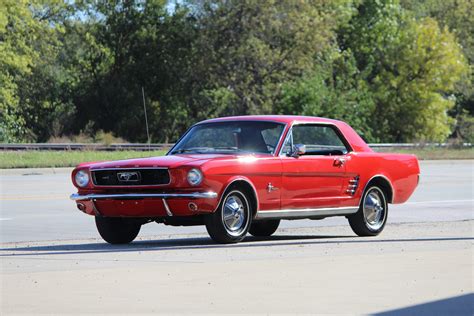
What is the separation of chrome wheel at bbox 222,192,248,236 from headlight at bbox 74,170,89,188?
168 centimetres

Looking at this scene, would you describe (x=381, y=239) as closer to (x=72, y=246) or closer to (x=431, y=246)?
(x=431, y=246)

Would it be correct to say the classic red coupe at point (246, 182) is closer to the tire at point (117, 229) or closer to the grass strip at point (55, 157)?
the tire at point (117, 229)

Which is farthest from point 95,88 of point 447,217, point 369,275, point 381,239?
point 369,275

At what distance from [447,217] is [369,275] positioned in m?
9.03

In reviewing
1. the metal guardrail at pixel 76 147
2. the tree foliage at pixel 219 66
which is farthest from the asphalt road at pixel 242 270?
the tree foliage at pixel 219 66

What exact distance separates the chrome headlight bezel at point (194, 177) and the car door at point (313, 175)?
55.0 inches

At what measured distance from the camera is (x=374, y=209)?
49.9 ft

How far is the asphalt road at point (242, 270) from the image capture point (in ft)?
27.7

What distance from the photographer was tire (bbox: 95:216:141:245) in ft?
Answer: 45.2

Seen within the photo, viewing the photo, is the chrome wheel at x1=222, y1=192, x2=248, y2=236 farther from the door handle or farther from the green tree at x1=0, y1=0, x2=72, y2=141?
the green tree at x1=0, y1=0, x2=72, y2=141

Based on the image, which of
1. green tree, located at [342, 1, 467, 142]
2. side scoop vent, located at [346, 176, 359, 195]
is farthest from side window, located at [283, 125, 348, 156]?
green tree, located at [342, 1, 467, 142]

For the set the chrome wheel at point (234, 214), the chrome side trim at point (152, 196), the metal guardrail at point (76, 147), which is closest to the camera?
the chrome side trim at point (152, 196)

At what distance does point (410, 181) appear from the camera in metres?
15.9

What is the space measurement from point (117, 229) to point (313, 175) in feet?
8.06
